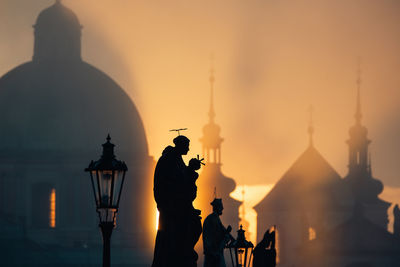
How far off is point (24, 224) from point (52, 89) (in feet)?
43.4

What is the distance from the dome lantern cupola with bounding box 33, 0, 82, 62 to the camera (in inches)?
4808

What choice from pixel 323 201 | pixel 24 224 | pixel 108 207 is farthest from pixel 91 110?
pixel 108 207

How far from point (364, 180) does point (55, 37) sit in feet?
107

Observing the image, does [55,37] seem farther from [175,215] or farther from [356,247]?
[175,215]

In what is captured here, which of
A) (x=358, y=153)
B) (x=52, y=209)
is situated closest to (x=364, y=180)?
(x=358, y=153)

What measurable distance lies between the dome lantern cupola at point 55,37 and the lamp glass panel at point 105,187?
330 feet

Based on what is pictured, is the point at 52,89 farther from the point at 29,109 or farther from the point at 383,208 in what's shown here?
the point at 383,208

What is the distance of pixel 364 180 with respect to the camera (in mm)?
139750

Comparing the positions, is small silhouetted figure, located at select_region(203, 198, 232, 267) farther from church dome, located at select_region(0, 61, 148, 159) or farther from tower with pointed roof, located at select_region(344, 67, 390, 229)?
tower with pointed roof, located at select_region(344, 67, 390, 229)

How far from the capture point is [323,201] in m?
138

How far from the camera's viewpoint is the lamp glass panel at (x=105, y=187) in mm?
21828

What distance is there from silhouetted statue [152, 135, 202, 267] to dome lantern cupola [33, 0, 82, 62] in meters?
103

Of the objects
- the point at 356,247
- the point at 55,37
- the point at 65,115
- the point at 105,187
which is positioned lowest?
the point at 105,187

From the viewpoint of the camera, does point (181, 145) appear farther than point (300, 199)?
No
